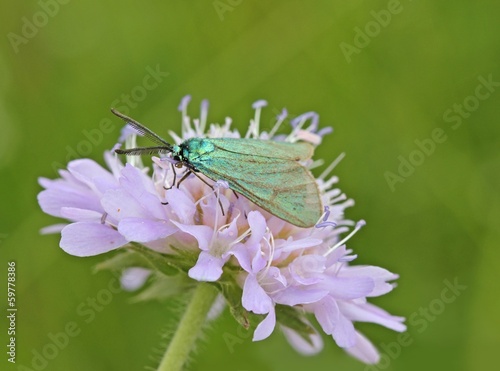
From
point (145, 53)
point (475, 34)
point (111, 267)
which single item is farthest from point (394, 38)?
point (111, 267)

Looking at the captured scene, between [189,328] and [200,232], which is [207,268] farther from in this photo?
[189,328]

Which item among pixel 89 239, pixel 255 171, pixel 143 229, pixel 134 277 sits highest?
pixel 255 171

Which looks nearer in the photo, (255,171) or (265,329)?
(265,329)

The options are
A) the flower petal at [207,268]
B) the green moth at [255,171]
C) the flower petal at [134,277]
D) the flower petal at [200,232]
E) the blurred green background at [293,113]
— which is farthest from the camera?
the blurred green background at [293,113]

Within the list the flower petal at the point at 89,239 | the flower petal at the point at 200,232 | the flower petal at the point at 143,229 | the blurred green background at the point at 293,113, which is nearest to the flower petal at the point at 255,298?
the flower petal at the point at 200,232

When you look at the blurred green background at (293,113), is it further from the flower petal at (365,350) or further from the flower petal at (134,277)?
the flower petal at (365,350)

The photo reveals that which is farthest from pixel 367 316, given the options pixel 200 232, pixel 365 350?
pixel 200 232

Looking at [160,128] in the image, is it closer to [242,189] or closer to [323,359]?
[323,359]

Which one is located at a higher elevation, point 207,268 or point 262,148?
point 262,148
